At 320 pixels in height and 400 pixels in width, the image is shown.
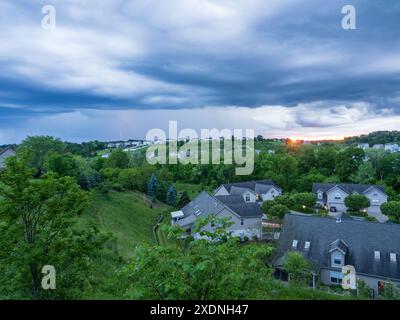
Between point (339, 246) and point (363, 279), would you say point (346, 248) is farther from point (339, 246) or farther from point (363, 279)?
point (363, 279)

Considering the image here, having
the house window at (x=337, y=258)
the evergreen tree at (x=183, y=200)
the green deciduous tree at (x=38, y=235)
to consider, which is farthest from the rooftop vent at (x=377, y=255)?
the evergreen tree at (x=183, y=200)

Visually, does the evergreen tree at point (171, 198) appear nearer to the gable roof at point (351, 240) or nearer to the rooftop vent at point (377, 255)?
the gable roof at point (351, 240)

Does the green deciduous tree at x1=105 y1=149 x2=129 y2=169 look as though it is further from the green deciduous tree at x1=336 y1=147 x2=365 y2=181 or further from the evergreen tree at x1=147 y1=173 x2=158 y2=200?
the green deciduous tree at x1=336 y1=147 x2=365 y2=181

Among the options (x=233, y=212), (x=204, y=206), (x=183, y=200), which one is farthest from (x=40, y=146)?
(x=233, y=212)

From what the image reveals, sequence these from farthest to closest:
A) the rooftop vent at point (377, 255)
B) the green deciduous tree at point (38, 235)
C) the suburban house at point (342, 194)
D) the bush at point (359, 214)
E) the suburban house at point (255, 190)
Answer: the suburban house at point (255, 190) < the suburban house at point (342, 194) < the bush at point (359, 214) < the rooftop vent at point (377, 255) < the green deciduous tree at point (38, 235)
